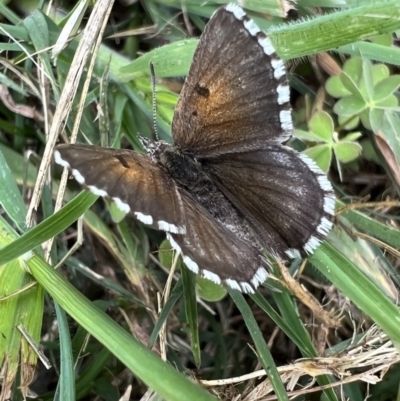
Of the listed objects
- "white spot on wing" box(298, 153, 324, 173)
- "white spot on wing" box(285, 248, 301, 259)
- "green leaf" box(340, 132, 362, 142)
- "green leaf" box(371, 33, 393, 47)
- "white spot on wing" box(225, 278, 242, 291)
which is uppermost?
"green leaf" box(371, 33, 393, 47)

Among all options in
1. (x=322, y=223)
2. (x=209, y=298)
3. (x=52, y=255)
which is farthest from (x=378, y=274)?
(x=52, y=255)

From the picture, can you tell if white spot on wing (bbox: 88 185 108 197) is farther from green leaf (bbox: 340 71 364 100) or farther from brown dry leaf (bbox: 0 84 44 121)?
green leaf (bbox: 340 71 364 100)

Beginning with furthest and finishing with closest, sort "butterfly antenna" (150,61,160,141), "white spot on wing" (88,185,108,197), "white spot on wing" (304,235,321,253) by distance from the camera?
"butterfly antenna" (150,61,160,141)
"white spot on wing" (304,235,321,253)
"white spot on wing" (88,185,108,197)

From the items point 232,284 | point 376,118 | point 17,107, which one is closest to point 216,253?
point 232,284

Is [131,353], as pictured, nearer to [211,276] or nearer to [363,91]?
[211,276]

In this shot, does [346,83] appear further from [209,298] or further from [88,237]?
[88,237]

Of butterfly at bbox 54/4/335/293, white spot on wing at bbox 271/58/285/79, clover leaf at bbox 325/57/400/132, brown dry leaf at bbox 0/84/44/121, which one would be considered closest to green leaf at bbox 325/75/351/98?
clover leaf at bbox 325/57/400/132

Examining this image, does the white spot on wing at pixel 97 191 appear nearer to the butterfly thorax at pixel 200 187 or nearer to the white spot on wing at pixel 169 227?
the white spot on wing at pixel 169 227
